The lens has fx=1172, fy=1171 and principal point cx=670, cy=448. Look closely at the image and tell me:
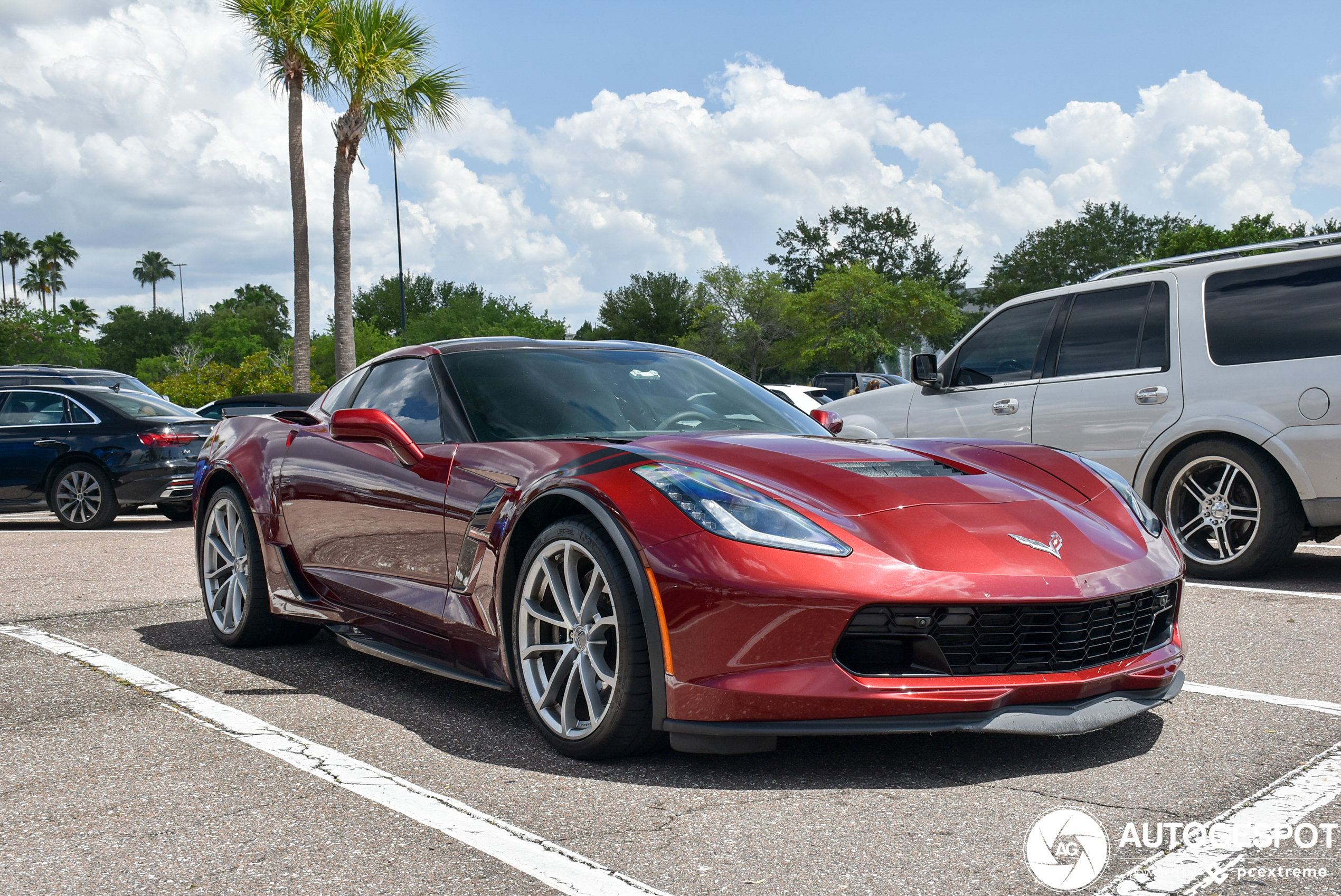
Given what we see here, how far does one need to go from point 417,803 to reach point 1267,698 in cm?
271

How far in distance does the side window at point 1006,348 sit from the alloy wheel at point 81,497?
27.9 ft

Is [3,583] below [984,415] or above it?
below

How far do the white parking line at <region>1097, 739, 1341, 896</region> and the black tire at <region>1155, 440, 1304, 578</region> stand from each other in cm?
330

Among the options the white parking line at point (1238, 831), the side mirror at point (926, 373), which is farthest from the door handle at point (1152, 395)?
the white parking line at point (1238, 831)

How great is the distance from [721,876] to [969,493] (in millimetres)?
1456

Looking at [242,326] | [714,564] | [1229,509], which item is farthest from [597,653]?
[242,326]

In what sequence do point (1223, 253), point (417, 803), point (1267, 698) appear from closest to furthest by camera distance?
point (417, 803)
point (1267, 698)
point (1223, 253)

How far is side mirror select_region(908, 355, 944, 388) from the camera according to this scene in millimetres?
7512

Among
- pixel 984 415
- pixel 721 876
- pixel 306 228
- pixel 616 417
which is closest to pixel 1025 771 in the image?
pixel 721 876

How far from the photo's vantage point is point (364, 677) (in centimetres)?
453

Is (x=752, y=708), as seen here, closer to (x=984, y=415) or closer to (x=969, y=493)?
(x=969, y=493)

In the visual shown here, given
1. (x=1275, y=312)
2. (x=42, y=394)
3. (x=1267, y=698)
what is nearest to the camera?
(x=1267, y=698)

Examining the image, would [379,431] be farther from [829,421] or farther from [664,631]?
[829,421]

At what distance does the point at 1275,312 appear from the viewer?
630 cm
